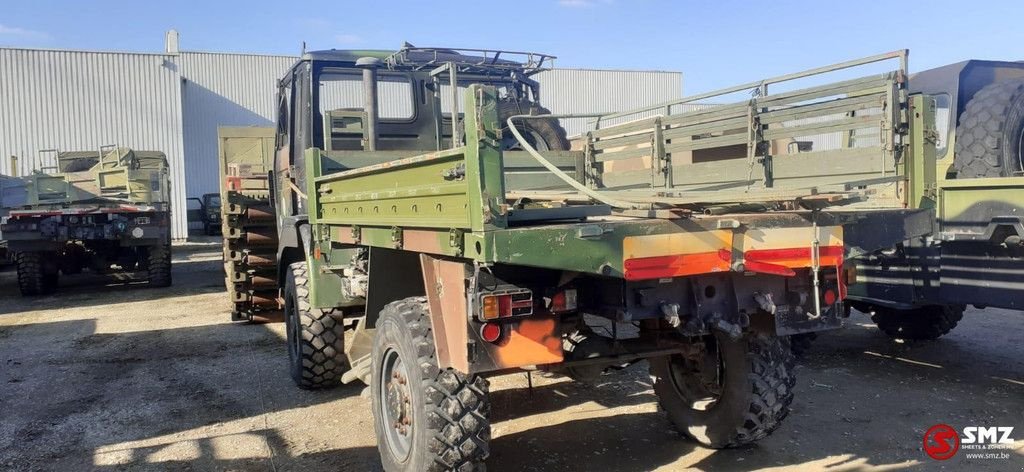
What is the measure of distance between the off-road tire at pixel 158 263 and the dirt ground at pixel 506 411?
13.3 ft

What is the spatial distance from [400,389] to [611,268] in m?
1.36

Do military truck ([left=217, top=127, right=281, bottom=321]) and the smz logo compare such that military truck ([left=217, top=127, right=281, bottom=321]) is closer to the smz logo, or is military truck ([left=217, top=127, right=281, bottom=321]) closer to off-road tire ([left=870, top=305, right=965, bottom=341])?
off-road tire ([left=870, top=305, right=965, bottom=341])

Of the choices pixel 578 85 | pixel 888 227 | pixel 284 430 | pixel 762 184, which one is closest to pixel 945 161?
pixel 762 184

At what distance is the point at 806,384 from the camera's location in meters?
5.52

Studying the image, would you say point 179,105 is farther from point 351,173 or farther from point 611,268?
point 611,268

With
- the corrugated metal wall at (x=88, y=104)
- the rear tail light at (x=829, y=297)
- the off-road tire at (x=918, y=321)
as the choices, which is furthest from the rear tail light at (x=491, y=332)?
the corrugated metal wall at (x=88, y=104)

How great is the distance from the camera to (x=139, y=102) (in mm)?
23594

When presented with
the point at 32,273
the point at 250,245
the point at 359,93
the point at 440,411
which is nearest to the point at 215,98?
the point at 32,273

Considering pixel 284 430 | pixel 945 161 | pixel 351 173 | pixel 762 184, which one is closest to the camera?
pixel 351 173

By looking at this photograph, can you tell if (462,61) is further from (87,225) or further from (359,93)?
(87,225)

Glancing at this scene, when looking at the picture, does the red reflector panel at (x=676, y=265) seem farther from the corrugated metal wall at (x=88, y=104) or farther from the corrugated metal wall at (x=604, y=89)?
the corrugated metal wall at (x=604, y=89)

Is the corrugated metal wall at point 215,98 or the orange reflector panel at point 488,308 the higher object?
the corrugated metal wall at point 215,98

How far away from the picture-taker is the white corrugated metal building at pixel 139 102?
885 inches

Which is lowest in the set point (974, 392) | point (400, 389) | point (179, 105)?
point (974, 392)
